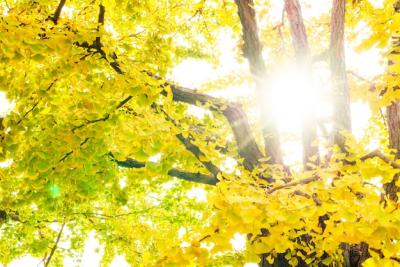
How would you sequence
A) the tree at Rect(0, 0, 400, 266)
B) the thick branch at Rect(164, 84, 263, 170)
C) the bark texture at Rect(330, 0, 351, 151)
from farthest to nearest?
the thick branch at Rect(164, 84, 263, 170), the bark texture at Rect(330, 0, 351, 151), the tree at Rect(0, 0, 400, 266)

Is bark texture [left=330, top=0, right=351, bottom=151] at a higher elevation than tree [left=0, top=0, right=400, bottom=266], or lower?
higher

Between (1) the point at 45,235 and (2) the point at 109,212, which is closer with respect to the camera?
(2) the point at 109,212

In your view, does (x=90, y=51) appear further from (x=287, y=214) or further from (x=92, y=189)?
(x=287, y=214)

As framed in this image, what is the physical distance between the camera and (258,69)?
5219 millimetres

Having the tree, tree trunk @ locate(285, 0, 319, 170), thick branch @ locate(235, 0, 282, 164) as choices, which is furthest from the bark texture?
thick branch @ locate(235, 0, 282, 164)

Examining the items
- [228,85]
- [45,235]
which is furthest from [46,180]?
[45,235]

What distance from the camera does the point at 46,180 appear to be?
3383mm

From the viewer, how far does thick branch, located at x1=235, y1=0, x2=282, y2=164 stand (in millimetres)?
4969

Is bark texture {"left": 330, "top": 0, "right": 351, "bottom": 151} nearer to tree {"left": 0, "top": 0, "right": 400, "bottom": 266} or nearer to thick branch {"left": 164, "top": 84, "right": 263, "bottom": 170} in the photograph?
tree {"left": 0, "top": 0, "right": 400, "bottom": 266}

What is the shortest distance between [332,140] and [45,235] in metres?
8.40

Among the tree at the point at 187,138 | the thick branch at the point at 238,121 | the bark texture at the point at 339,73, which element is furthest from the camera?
the thick branch at the point at 238,121

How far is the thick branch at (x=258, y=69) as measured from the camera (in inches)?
196

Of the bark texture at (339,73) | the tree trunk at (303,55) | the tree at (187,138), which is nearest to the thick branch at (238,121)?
the tree at (187,138)

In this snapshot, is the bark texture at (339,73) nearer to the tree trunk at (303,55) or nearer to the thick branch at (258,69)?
the tree trunk at (303,55)
